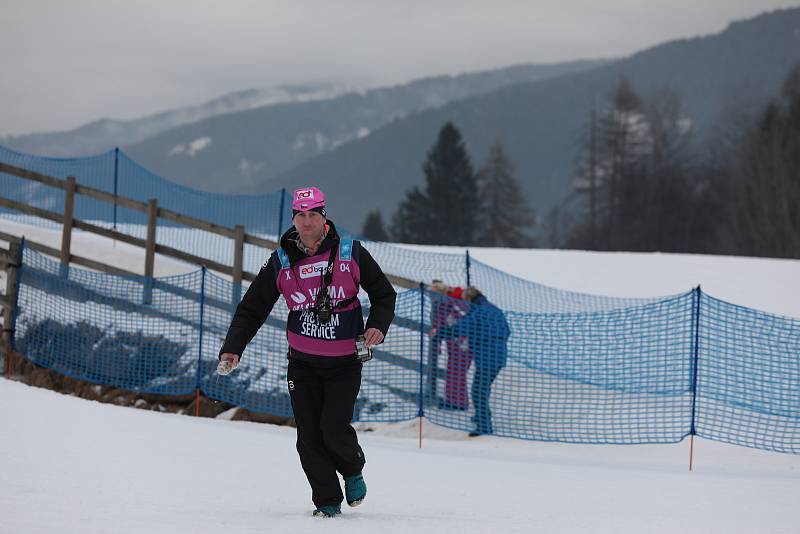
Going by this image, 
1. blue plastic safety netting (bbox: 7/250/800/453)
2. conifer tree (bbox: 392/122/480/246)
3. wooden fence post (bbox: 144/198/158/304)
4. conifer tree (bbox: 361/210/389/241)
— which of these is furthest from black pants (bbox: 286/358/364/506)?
conifer tree (bbox: 361/210/389/241)

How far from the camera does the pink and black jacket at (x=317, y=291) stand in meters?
5.50

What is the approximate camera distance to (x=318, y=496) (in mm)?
5594

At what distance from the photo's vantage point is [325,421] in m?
5.57

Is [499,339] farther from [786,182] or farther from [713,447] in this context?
[786,182]

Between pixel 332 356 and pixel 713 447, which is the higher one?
pixel 332 356

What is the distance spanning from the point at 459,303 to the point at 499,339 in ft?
1.92

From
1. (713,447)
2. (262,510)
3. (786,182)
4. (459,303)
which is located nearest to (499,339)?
(459,303)

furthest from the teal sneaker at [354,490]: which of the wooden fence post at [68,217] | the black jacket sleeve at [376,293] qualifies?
the wooden fence post at [68,217]

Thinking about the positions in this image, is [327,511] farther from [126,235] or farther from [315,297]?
[126,235]

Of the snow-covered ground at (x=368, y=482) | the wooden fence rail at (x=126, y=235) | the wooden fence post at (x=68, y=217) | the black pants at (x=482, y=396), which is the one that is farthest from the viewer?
the wooden fence post at (x=68, y=217)

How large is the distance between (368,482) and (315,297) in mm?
2252

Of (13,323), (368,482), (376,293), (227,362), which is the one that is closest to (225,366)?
(227,362)

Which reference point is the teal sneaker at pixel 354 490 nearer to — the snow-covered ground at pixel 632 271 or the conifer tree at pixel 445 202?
the snow-covered ground at pixel 632 271

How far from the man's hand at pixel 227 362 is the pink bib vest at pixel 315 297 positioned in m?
0.33
